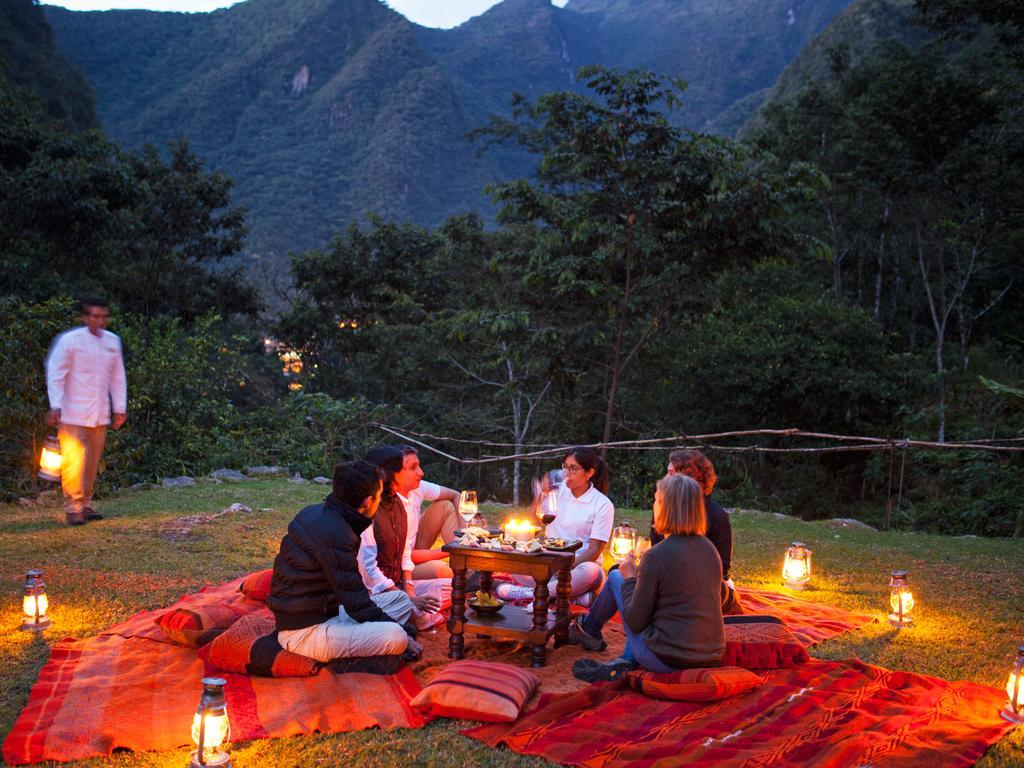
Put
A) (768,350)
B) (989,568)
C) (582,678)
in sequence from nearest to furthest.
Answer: (582,678) → (989,568) → (768,350)

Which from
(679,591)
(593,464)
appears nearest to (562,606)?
(679,591)

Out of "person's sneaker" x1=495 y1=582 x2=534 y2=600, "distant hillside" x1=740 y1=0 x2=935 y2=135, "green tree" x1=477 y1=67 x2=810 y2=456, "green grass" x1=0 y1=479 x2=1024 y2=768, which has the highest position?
"distant hillside" x1=740 y1=0 x2=935 y2=135

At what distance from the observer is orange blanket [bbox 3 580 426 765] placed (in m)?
3.51

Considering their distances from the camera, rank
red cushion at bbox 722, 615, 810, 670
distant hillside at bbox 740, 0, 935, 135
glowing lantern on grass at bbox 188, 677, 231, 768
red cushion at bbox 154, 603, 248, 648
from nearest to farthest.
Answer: glowing lantern on grass at bbox 188, 677, 231, 768, red cushion at bbox 722, 615, 810, 670, red cushion at bbox 154, 603, 248, 648, distant hillside at bbox 740, 0, 935, 135

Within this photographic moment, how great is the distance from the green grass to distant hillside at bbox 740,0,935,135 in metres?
30.0

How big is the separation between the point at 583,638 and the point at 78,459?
5262 mm

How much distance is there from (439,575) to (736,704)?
2.52m

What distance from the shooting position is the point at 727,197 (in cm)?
1238

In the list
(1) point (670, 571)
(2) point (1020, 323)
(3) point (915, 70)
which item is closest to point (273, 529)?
(1) point (670, 571)

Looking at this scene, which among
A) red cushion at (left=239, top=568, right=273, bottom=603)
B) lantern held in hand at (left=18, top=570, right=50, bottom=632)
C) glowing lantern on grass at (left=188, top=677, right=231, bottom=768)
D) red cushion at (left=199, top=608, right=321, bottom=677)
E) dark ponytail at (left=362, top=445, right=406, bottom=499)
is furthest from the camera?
red cushion at (left=239, top=568, right=273, bottom=603)

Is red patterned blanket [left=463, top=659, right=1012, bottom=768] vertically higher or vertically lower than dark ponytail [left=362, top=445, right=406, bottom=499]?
lower

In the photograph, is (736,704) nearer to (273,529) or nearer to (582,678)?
(582,678)

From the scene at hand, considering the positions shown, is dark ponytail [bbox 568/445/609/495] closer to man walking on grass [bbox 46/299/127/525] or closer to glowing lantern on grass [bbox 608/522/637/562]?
glowing lantern on grass [bbox 608/522/637/562]

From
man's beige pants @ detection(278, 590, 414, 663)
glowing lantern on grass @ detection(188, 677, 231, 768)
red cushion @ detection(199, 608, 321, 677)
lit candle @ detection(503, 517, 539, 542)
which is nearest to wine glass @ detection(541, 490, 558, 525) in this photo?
lit candle @ detection(503, 517, 539, 542)
